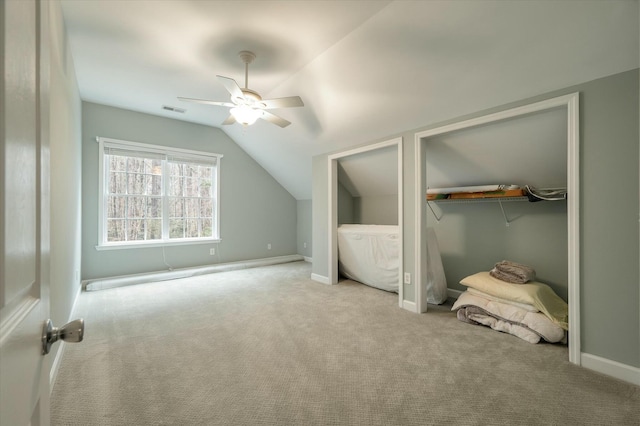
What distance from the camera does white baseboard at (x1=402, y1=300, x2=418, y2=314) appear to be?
3.13 m

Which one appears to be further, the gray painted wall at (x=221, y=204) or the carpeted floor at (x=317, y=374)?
the gray painted wall at (x=221, y=204)

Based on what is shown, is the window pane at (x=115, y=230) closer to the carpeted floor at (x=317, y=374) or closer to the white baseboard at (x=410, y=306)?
the carpeted floor at (x=317, y=374)

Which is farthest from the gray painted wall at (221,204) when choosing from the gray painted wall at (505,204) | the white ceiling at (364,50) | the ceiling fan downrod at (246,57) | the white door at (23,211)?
the white door at (23,211)

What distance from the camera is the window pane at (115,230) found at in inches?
173

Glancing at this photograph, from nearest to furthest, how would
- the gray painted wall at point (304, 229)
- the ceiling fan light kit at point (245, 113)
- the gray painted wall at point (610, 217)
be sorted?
the gray painted wall at point (610, 217) → the ceiling fan light kit at point (245, 113) → the gray painted wall at point (304, 229)

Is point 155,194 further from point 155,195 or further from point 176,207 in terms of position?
point 176,207

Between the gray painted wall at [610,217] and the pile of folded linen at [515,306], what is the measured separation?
0.39 meters

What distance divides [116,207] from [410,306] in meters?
4.53

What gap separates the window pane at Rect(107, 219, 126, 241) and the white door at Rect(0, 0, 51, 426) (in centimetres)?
449

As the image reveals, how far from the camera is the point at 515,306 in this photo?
8.68ft

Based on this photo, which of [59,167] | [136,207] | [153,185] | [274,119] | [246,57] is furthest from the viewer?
[153,185]

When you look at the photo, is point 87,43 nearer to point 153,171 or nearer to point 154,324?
point 153,171

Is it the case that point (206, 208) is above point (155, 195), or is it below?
below

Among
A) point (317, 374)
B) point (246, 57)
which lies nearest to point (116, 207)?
point (246, 57)
